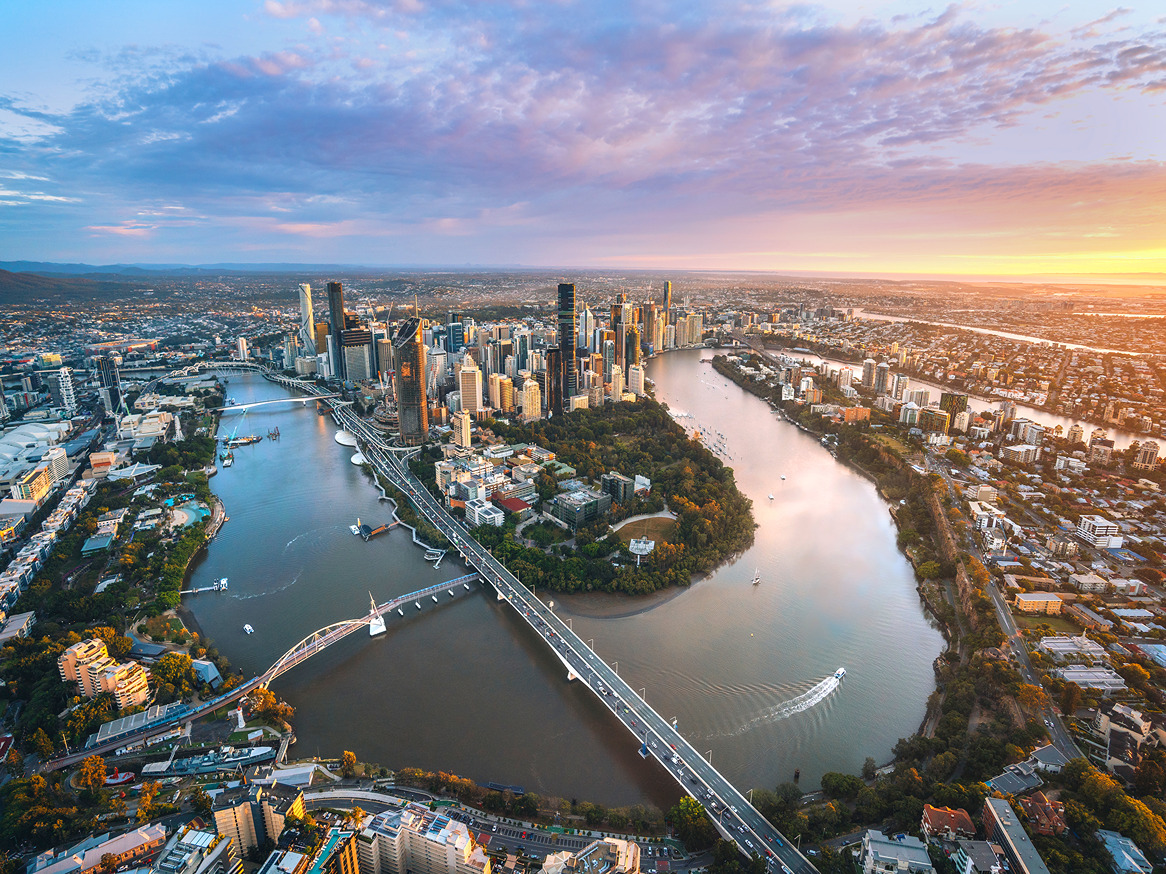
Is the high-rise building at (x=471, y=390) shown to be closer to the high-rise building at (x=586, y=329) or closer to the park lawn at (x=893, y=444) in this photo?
the high-rise building at (x=586, y=329)

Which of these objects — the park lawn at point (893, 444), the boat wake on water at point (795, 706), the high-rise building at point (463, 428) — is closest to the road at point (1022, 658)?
the boat wake on water at point (795, 706)

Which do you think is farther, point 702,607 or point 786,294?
point 786,294

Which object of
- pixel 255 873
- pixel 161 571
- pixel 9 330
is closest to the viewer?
pixel 255 873

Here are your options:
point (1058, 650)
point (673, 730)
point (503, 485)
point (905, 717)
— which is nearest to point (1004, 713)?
point (905, 717)

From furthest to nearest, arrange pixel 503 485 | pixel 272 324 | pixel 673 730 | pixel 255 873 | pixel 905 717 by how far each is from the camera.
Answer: pixel 272 324 < pixel 503 485 < pixel 905 717 < pixel 673 730 < pixel 255 873

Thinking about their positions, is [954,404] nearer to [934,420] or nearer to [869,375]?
[934,420]

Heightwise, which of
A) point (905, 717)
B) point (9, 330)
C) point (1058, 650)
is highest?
point (9, 330)

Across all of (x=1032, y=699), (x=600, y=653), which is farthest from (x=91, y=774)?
(x=1032, y=699)

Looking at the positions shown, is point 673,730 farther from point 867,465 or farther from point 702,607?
point 867,465
